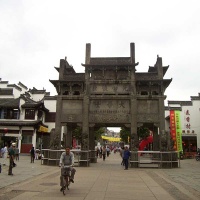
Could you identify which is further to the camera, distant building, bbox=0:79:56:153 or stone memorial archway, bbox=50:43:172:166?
distant building, bbox=0:79:56:153

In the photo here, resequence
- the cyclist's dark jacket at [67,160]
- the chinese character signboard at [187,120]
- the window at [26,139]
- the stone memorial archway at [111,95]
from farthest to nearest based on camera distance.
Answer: the chinese character signboard at [187,120] < the window at [26,139] < the stone memorial archway at [111,95] < the cyclist's dark jacket at [67,160]

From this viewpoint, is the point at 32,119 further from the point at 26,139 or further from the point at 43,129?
the point at 26,139

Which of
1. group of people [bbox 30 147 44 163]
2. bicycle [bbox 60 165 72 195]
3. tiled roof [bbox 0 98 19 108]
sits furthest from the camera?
tiled roof [bbox 0 98 19 108]

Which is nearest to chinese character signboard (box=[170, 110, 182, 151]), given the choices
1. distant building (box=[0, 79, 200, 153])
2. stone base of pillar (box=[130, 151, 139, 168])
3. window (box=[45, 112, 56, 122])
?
distant building (box=[0, 79, 200, 153])

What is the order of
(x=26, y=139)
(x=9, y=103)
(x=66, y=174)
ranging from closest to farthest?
1. (x=66, y=174)
2. (x=26, y=139)
3. (x=9, y=103)

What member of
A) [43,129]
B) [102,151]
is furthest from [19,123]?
[102,151]

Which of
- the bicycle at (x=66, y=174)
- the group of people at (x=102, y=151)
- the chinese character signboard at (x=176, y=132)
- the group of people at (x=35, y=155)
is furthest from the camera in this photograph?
the chinese character signboard at (x=176, y=132)

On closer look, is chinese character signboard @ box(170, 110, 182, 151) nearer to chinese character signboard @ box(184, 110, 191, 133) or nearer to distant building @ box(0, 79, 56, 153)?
chinese character signboard @ box(184, 110, 191, 133)

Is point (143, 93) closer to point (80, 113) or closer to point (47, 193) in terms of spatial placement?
point (80, 113)

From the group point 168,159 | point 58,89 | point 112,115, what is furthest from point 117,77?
point 168,159

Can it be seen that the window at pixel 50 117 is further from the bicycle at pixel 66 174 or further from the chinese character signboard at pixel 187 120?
the bicycle at pixel 66 174

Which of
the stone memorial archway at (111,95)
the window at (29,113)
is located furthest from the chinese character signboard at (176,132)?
the window at (29,113)

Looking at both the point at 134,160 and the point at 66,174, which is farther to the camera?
the point at 134,160

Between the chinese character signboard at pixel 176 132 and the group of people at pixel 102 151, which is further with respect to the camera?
the chinese character signboard at pixel 176 132
